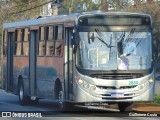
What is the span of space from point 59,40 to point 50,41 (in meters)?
1.09

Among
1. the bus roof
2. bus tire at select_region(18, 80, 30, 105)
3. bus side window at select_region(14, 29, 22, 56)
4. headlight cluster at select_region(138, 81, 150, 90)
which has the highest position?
the bus roof

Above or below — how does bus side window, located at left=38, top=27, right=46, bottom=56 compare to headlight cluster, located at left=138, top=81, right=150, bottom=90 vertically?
above

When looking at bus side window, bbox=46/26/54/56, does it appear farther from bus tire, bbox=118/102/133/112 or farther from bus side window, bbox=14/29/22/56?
bus side window, bbox=14/29/22/56

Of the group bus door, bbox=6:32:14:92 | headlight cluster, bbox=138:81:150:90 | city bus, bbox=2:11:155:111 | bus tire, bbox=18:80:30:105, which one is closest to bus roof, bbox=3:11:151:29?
city bus, bbox=2:11:155:111

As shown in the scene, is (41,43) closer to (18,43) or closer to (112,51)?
(18,43)

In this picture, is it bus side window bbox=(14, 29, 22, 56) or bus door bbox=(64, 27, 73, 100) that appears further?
bus side window bbox=(14, 29, 22, 56)

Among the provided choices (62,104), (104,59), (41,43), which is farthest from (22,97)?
(104,59)

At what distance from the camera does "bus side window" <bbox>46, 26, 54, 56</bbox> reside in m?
21.6

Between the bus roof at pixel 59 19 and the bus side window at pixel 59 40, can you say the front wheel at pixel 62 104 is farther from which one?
the bus roof at pixel 59 19

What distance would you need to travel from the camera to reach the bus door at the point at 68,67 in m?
19.7

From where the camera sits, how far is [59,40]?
68.2ft

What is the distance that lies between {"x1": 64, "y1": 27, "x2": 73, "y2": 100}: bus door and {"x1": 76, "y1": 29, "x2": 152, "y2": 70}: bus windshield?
550 millimetres

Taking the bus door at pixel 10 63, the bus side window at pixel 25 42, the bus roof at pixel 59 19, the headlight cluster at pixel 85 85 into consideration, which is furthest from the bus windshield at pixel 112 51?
the bus door at pixel 10 63

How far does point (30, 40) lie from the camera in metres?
23.9
